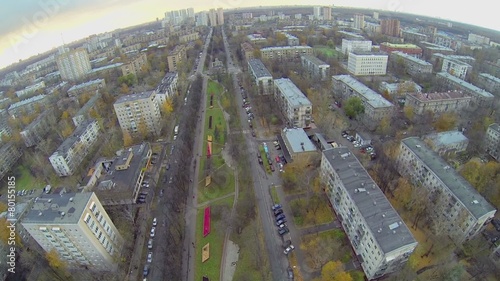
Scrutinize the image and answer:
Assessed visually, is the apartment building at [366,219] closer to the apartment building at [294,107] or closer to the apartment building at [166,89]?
the apartment building at [294,107]

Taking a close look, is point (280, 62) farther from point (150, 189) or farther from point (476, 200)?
point (476, 200)

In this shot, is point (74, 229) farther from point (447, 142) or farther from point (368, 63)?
point (368, 63)

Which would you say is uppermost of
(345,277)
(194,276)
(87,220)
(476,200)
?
(87,220)

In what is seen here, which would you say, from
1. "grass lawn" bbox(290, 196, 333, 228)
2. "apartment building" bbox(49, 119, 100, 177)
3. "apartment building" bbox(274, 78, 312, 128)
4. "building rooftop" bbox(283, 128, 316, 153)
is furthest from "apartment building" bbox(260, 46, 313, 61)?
"grass lawn" bbox(290, 196, 333, 228)

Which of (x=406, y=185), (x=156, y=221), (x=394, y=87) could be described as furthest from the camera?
(x=394, y=87)

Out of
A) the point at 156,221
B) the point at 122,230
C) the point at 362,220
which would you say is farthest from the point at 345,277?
the point at 122,230

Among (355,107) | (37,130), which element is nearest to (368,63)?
(355,107)
